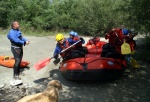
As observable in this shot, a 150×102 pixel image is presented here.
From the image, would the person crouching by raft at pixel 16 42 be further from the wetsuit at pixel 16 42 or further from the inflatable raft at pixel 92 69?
the inflatable raft at pixel 92 69

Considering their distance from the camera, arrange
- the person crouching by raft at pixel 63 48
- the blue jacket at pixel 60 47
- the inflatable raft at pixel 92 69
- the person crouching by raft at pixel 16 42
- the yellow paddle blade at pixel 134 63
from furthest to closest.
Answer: the yellow paddle blade at pixel 134 63
the blue jacket at pixel 60 47
the person crouching by raft at pixel 63 48
the person crouching by raft at pixel 16 42
the inflatable raft at pixel 92 69

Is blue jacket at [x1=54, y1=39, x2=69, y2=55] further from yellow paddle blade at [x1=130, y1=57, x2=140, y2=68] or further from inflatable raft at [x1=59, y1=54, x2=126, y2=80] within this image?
yellow paddle blade at [x1=130, y1=57, x2=140, y2=68]

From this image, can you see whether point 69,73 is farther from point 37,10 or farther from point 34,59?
point 37,10

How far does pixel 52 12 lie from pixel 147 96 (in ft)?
44.9

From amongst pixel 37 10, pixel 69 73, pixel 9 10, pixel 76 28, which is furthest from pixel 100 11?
pixel 69 73

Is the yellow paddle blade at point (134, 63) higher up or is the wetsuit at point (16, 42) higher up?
the wetsuit at point (16, 42)

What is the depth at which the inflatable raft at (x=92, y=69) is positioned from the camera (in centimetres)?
650

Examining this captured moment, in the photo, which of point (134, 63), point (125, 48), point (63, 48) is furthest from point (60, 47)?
point (134, 63)

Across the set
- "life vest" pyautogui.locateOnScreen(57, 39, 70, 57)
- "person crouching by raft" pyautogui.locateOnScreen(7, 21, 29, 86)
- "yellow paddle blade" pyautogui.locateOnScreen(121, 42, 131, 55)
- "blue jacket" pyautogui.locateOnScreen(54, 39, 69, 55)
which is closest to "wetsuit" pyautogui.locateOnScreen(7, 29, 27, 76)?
"person crouching by raft" pyautogui.locateOnScreen(7, 21, 29, 86)

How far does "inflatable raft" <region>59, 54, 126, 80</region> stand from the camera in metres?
6.50

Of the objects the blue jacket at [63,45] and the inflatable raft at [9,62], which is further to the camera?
the inflatable raft at [9,62]

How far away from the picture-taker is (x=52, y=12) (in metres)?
18.8

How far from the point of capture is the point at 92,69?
6492 mm

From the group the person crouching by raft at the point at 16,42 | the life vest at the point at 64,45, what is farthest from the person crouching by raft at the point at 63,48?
the person crouching by raft at the point at 16,42
